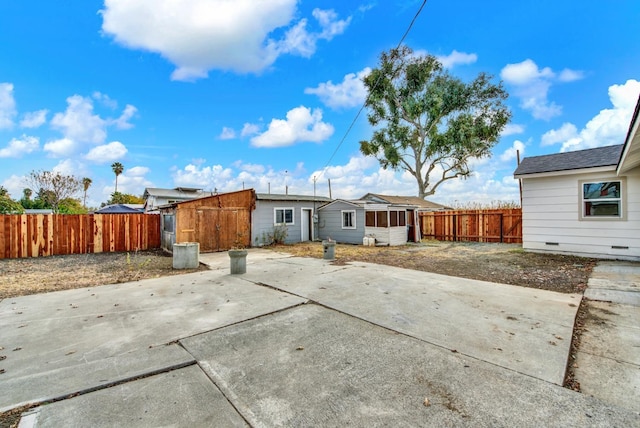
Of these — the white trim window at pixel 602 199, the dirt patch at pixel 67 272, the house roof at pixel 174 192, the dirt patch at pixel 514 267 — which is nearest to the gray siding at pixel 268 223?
the dirt patch at pixel 67 272

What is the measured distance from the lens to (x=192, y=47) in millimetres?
8195

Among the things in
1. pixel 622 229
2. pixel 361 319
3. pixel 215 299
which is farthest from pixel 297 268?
pixel 622 229

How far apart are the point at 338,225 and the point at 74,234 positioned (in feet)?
38.5

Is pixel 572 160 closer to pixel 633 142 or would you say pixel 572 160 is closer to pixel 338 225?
pixel 633 142

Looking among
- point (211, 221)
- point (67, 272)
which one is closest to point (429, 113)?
point (211, 221)

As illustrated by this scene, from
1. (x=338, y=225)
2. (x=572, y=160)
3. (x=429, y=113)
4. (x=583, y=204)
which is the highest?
(x=429, y=113)

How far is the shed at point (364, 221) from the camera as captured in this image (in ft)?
46.3

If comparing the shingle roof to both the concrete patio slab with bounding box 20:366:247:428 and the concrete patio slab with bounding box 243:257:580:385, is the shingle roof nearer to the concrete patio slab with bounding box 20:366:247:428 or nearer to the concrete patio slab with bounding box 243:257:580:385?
the concrete patio slab with bounding box 243:257:580:385

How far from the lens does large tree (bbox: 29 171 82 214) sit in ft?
77.6

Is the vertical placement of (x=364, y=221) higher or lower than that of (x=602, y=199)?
lower

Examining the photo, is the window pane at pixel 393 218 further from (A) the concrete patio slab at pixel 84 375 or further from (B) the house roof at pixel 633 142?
(A) the concrete patio slab at pixel 84 375

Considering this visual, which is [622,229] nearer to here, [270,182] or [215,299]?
[215,299]

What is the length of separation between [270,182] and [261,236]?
2436cm

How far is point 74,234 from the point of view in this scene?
11742 mm
